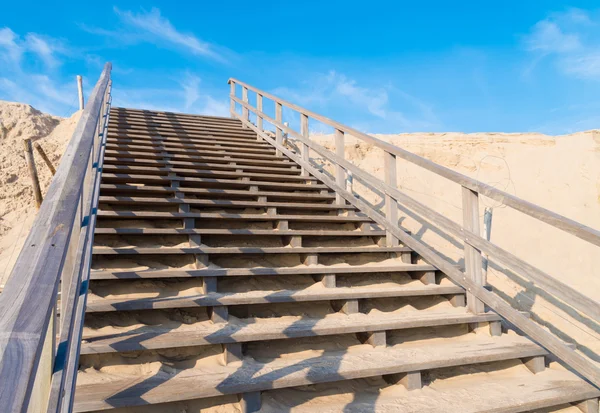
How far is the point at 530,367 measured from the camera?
9.44 feet

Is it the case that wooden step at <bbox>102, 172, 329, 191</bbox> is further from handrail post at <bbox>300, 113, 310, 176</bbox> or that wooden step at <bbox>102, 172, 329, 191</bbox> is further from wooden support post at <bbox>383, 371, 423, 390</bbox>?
wooden support post at <bbox>383, 371, 423, 390</bbox>

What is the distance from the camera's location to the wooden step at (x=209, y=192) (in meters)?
4.21

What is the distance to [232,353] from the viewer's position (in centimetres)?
246

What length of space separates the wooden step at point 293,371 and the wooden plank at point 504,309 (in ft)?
0.43

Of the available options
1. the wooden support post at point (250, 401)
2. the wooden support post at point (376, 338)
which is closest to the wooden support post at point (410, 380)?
the wooden support post at point (376, 338)

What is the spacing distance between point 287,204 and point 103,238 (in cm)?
193

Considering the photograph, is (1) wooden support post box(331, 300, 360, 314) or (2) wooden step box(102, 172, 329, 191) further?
(2) wooden step box(102, 172, 329, 191)

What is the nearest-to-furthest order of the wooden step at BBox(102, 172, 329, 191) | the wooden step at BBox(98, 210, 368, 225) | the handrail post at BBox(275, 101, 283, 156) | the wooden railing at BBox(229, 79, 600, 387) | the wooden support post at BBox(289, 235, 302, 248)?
the wooden railing at BBox(229, 79, 600, 387) < the wooden step at BBox(98, 210, 368, 225) < the wooden support post at BBox(289, 235, 302, 248) < the wooden step at BBox(102, 172, 329, 191) < the handrail post at BBox(275, 101, 283, 156)

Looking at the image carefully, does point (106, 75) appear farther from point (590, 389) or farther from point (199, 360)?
point (590, 389)

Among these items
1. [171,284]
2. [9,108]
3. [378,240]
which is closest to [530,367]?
[378,240]

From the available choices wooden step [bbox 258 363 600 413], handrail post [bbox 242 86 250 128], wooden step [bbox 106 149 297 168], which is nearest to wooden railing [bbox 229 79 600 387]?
wooden step [bbox 258 363 600 413]

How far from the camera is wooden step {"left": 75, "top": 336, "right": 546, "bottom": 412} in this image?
201 cm

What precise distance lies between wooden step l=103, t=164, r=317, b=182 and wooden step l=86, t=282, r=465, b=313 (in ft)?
7.76

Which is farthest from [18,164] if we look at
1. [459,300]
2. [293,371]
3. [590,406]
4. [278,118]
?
[590,406]
